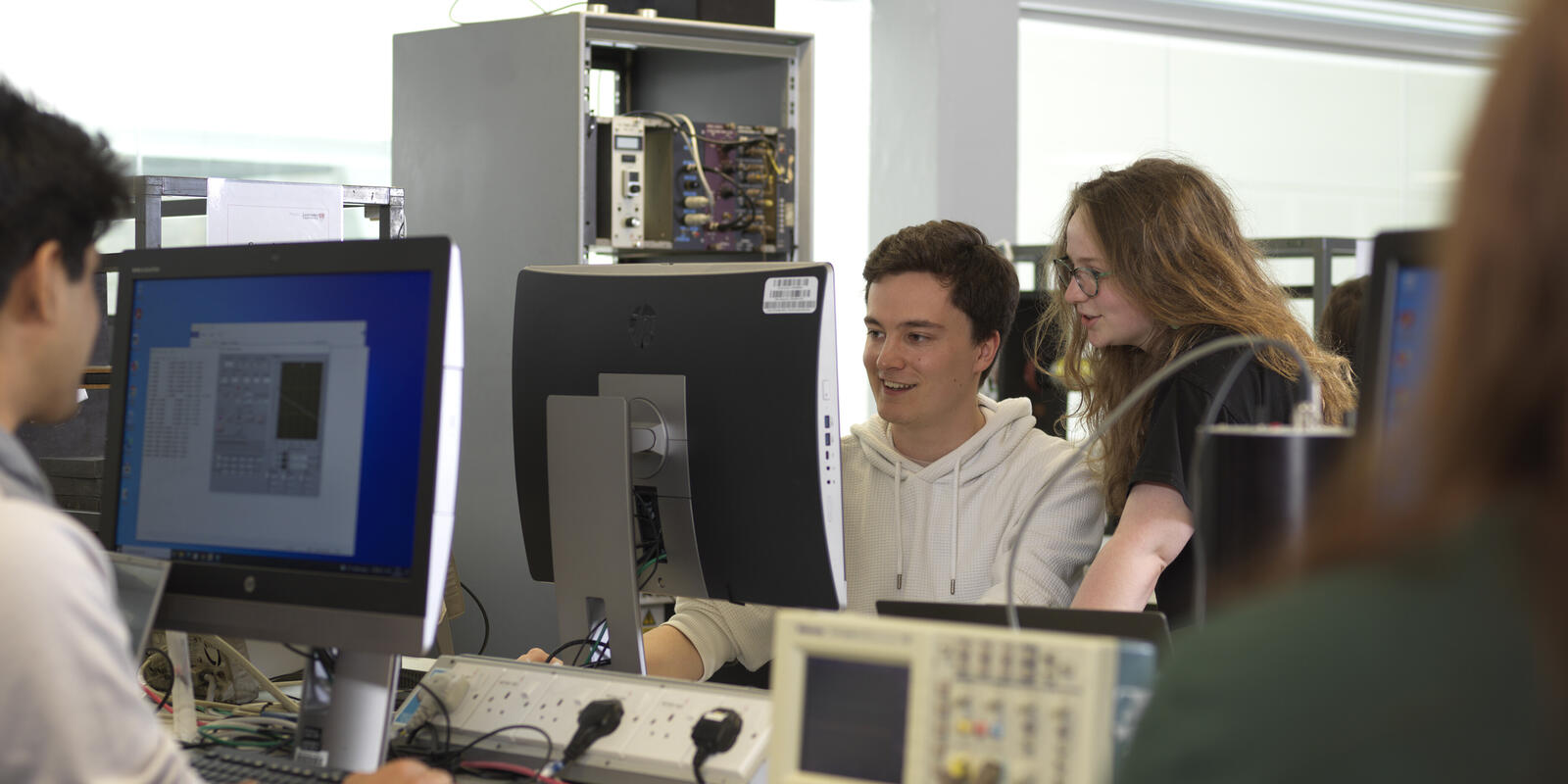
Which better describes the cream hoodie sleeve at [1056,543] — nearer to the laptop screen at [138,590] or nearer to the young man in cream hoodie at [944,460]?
the young man in cream hoodie at [944,460]

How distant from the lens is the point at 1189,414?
1753mm

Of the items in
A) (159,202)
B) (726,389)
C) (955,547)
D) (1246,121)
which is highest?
(1246,121)

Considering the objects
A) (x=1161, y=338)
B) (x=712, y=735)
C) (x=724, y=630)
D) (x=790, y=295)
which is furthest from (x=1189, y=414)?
(x=712, y=735)

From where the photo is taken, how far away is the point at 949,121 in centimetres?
492

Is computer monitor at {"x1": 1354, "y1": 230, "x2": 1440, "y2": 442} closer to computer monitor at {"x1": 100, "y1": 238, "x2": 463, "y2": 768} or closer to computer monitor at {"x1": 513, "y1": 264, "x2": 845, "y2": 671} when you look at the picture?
computer monitor at {"x1": 513, "y1": 264, "x2": 845, "y2": 671}

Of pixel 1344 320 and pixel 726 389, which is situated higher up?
pixel 1344 320

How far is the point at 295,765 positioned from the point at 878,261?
1112 mm

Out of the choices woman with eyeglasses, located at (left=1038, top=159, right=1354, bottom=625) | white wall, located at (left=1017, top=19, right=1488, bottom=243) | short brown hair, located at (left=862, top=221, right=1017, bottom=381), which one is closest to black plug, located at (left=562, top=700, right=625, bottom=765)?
woman with eyeglasses, located at (left=1038, top=159, right=1354, bottom=625)

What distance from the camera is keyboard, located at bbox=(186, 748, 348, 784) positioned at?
1306mm

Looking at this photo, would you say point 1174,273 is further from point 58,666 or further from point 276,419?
point 58,666

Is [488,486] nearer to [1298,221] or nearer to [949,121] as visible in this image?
[949,121]

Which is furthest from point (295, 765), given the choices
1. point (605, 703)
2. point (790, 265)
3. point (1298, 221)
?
point (1298, 221)

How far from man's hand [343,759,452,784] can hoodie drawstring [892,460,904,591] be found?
92cm

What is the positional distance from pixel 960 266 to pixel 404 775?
115cm
